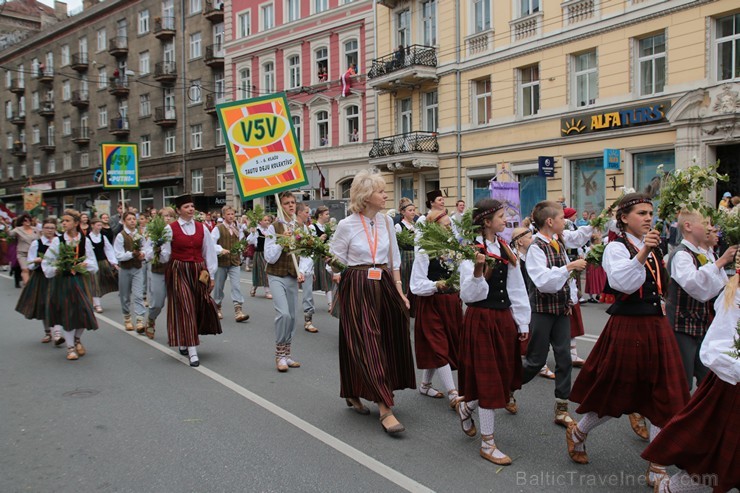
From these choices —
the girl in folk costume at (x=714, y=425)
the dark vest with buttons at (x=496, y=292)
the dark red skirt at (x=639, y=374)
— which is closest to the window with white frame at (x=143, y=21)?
the dark vest with buttons at (x=496, y=292)

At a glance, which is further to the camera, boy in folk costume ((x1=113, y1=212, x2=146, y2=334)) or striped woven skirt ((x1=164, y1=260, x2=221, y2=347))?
boy in folk costume ((x1=113, y1=212, x2=146, y2=334))

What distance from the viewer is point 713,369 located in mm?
3146

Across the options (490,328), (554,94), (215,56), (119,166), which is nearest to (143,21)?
(215,56)

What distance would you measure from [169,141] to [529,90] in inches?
1185

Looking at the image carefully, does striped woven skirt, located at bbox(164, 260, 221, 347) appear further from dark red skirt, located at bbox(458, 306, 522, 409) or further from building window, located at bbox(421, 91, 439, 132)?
building window, located at bbox(421, 91, 439, 132)

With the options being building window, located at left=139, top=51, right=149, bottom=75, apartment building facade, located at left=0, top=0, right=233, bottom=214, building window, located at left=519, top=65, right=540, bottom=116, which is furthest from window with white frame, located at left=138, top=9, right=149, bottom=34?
building window, located at left=519, top=65, right=540, bottom=116

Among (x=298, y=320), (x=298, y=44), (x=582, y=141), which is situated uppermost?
(x=298, y=44)

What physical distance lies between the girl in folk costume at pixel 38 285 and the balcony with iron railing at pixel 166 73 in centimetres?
3825

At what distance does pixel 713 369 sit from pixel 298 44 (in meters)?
33.5

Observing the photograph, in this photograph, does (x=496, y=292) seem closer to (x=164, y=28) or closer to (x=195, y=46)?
(x=195, y=46)

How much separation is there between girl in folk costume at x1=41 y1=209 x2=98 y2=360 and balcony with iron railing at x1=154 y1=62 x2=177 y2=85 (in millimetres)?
38886

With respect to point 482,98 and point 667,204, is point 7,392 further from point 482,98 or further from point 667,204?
point 482,98

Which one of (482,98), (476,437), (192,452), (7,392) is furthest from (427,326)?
(482,98)

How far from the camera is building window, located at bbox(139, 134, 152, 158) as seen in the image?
47406 millimetres
